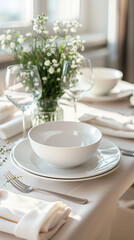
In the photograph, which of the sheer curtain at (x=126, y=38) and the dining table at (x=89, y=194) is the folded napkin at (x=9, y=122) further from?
the sheer curtain at (x=126, y=38)

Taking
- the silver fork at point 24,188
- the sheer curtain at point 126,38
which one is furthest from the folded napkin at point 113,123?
the sheer curtain at point 126,38

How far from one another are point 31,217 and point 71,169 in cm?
26

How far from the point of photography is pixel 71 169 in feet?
2.96

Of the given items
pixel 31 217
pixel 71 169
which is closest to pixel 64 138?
pixel 71 169

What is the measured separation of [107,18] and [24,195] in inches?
101

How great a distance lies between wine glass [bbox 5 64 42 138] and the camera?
3.45 ft

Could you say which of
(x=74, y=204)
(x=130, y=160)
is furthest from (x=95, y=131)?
(x=74, y=204)

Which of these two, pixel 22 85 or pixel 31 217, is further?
pixel 22 85

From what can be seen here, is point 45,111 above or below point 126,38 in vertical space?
above

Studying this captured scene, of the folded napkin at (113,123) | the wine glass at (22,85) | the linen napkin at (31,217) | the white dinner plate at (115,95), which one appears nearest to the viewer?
the linen napkin at (31,217)

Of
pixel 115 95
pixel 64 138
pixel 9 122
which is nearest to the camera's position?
pixel 64 138

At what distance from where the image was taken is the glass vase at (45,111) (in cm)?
119

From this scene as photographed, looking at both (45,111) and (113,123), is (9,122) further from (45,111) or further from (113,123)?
(113,123)

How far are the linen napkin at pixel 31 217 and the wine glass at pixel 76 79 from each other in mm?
534
